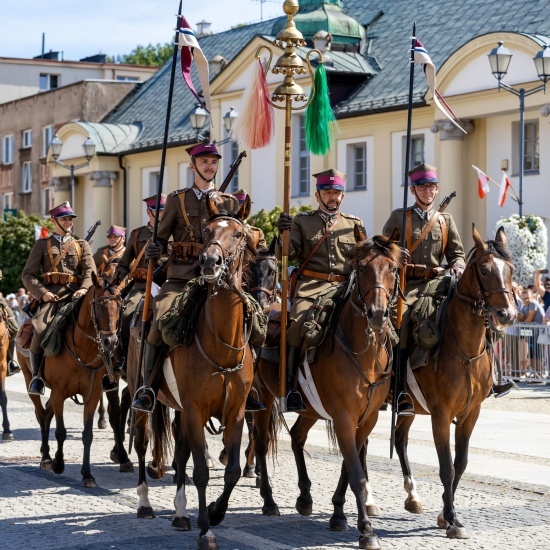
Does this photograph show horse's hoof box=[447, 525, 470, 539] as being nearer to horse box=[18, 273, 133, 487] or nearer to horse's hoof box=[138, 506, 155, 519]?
horse's hoof box=[138, 506, 155, 519]

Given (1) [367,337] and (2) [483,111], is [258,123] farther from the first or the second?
(2) [483,111]

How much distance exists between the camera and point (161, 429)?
442 inches

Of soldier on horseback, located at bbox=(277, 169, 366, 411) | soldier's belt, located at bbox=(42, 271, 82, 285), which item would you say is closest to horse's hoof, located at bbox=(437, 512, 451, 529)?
soldier on horseback, located at bbox=(277, 169, 366, 411)

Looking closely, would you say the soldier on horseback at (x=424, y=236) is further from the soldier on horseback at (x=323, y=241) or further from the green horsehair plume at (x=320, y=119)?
the green horsehair plume at (x=320, y=119)

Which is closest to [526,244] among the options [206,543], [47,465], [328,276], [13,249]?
[47,465]

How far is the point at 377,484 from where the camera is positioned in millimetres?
12078

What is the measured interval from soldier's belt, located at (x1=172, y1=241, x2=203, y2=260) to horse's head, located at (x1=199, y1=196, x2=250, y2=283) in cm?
86

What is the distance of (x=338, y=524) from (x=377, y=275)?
6.99ft

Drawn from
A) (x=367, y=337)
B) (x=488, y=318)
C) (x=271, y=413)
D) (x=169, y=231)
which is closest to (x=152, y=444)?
(x=271, y=413)

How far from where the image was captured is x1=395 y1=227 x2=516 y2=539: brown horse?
9664 mm

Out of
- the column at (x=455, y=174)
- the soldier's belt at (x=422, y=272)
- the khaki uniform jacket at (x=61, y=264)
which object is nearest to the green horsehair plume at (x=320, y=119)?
the soldier's belt at (x=422, y=272)

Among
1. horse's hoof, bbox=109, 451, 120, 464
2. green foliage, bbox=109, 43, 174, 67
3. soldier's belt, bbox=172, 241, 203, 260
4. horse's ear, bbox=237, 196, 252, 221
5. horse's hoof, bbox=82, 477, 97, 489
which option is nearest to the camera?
horse's ear, bbox=237, 196, 252, 221

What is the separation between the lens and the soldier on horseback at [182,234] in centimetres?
1033

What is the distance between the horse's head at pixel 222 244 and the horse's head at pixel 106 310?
372 cm
